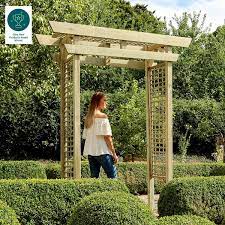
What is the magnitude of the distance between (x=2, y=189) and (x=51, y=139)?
1246cm

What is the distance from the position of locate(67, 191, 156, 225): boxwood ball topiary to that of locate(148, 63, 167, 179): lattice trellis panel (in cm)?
368

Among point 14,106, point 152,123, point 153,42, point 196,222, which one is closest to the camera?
point 196,222

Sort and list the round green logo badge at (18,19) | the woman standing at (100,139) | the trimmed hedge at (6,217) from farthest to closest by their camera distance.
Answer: the round green logo badge at (18,19) → the woman standing at (100,139) → the trimmed hedge at (6,217)

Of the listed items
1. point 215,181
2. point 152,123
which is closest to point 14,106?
point 152,123

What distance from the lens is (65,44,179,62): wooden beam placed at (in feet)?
23.8

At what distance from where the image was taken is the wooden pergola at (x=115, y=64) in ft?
23.9

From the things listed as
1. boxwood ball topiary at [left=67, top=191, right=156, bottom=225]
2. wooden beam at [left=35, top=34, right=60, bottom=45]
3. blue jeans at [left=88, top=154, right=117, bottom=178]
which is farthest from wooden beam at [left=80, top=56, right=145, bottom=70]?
boxwood ball topiary at [left=67, top=191, right=156, bottom=225]

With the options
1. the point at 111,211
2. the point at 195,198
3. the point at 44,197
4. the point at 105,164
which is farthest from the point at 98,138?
the point at 111,211

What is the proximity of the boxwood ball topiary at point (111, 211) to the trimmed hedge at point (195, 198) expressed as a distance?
165cm

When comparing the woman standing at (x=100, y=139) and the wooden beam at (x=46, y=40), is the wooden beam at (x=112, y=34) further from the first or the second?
the woman standing at (x=100, y=139)

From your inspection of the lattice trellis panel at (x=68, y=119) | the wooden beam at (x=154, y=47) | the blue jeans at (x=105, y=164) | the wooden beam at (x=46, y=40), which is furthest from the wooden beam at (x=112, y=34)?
the blue jeans at (x=105, y=164)

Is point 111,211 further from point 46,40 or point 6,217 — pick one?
point 46,40

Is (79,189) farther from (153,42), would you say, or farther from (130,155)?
(130,155)

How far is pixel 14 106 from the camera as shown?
58.5ft
